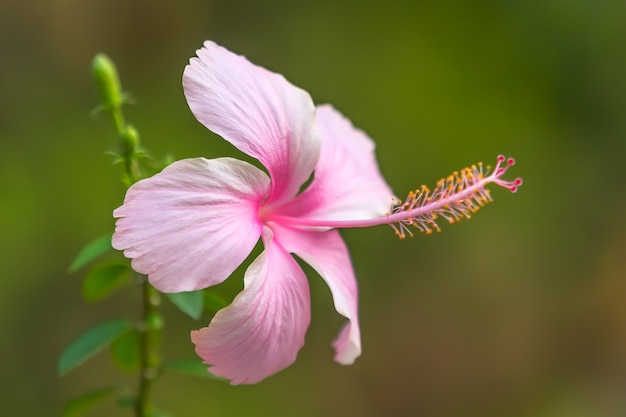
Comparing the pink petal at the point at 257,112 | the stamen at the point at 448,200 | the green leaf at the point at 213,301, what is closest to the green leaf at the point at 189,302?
the green leaf at the point at 213,301

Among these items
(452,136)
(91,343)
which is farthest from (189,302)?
(452,136)

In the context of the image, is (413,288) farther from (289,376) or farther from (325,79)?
(325,79)

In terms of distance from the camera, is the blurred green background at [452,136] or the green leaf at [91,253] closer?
the green leaf at [91,253]

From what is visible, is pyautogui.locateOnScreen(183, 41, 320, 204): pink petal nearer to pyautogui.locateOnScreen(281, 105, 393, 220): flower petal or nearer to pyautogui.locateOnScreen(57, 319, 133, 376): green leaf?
pyautogui.locateOnScreen(281, 105, 393, 220): flower petal

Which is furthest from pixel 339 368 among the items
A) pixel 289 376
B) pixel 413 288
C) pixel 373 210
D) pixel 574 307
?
pixel 373 210

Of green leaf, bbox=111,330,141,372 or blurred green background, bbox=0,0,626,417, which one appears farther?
blurred green background, bbox=0,0,626,417

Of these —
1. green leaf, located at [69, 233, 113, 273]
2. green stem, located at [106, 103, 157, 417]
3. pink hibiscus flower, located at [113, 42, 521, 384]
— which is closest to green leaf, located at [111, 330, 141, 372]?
green stem, located at [106, 103, 157, 417]

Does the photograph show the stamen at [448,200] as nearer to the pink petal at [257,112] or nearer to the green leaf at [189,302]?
the pink petal at [257,112]
